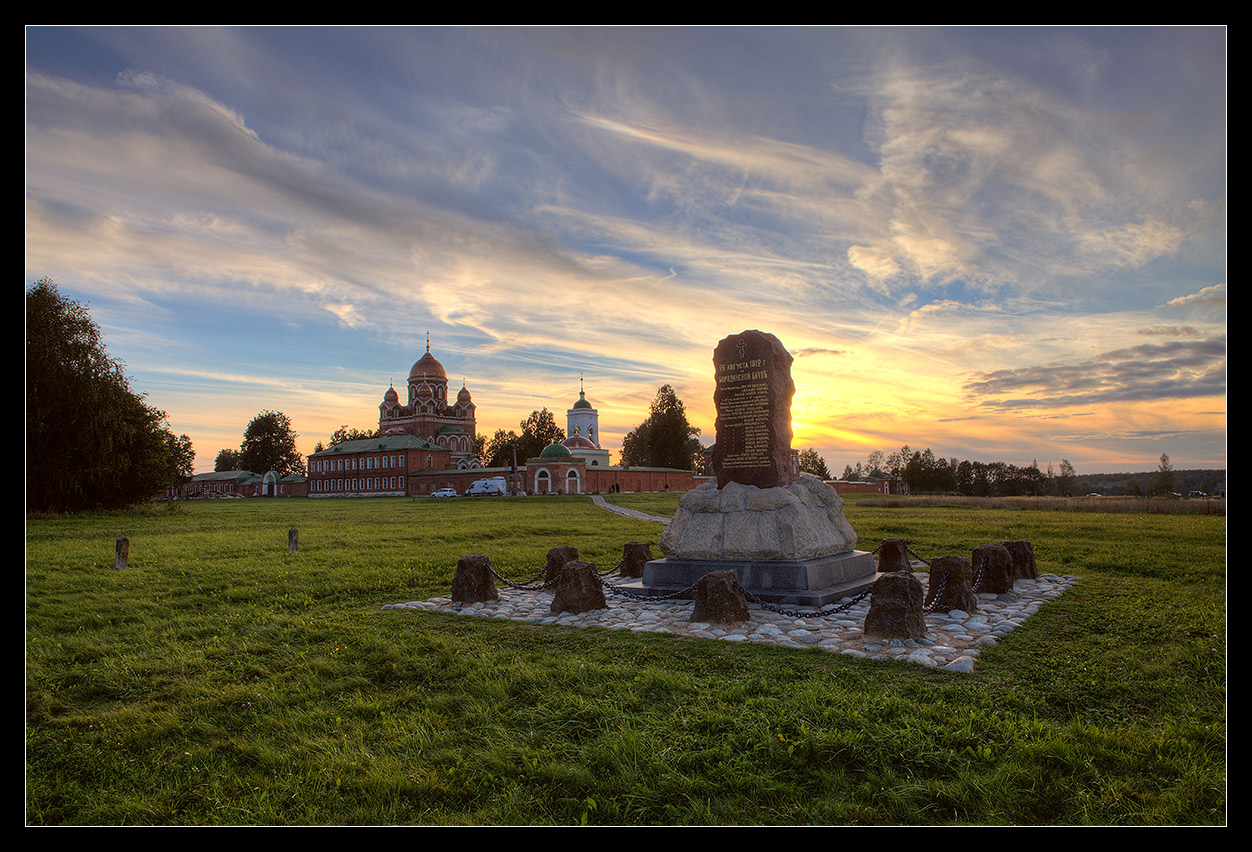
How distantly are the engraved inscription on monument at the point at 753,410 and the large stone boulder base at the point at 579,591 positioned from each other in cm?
277

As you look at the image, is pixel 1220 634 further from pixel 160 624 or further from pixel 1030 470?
pixel 1030 470

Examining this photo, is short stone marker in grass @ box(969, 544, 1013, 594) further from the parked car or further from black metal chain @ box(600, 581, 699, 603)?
the parked car

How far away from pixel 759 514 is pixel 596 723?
16.7 ft

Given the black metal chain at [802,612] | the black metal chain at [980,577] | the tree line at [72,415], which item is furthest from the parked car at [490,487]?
the black metal chain at [802,612]

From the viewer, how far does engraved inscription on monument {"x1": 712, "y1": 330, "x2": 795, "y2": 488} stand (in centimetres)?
961

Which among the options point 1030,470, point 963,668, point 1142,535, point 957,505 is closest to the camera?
point 963,668

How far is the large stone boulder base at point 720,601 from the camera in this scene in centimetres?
720

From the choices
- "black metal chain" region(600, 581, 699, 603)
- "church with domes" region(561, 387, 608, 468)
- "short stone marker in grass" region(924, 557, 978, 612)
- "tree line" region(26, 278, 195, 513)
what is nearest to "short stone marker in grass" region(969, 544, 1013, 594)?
"short stone marker in grass" region(924, 557, 978, 612)

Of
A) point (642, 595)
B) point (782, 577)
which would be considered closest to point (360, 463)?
point (642, 595)

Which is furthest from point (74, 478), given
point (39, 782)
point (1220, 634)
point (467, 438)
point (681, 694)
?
point (467, 438)

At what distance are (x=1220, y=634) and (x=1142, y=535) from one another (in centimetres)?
979

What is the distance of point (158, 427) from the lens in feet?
91.9

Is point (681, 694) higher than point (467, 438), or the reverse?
point (467, 438)

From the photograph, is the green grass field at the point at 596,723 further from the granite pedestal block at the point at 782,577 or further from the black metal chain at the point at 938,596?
the granite pedestal block at the point at 782,577
